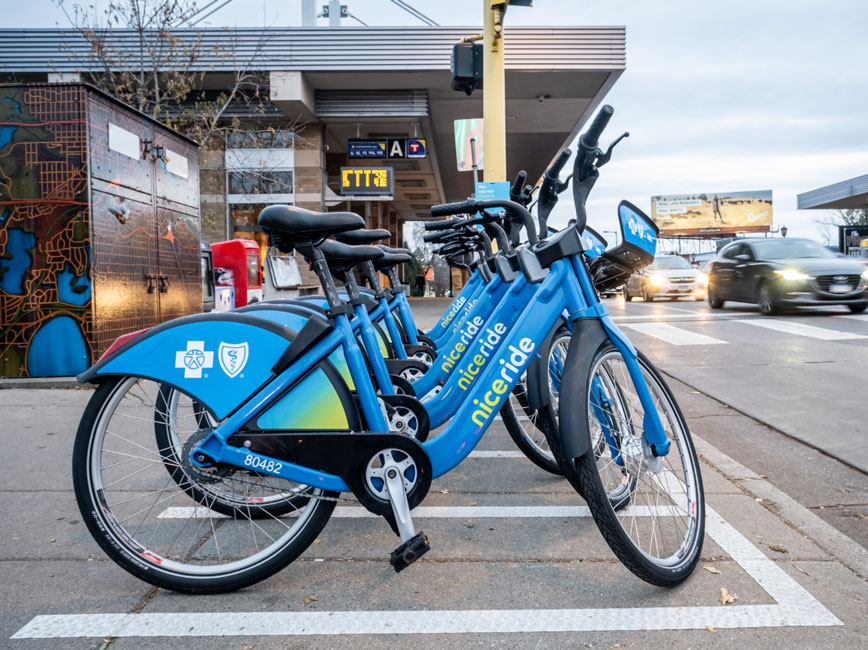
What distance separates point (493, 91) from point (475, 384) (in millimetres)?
7009

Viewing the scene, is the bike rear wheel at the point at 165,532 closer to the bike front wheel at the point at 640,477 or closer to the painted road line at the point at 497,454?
the bike front wheel at the point at 640,477

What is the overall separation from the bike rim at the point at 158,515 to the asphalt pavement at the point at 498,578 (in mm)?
166

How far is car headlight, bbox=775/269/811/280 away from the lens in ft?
41.4

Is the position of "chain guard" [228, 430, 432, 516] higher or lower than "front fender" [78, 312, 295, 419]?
lower

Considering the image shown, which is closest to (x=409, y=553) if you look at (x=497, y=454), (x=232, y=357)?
(x=232, y=357)

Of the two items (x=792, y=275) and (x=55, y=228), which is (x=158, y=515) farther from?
(x=792, y=275)

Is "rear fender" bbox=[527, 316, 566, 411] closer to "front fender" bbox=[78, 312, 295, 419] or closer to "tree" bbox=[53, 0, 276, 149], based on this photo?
"front fender" bbox=[78, 312, 295, 419]

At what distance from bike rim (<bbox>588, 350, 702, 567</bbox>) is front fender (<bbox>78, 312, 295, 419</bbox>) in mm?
1160

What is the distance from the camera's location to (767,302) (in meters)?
13.1

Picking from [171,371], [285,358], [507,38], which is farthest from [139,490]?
[507,38]

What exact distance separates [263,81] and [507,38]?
5.93 metres

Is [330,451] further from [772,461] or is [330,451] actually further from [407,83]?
[407,83]

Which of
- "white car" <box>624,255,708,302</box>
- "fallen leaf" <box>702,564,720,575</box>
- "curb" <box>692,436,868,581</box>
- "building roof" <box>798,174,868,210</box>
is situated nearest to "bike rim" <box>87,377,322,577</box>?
"fallen leaf" <box>702,564,720,575</box>

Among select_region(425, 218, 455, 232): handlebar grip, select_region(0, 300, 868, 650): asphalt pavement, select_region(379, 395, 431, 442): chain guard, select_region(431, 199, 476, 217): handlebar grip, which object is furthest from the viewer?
select_region(425, 218, 455, 232): handlebar grip
